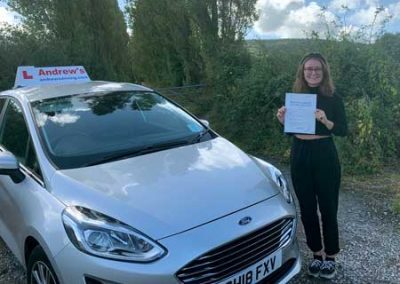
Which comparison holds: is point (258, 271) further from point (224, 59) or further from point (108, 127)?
point (224, 59)

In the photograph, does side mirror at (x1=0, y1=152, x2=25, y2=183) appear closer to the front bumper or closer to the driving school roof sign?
the front bumper

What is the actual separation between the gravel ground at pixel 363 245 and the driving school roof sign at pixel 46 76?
8.20 feet

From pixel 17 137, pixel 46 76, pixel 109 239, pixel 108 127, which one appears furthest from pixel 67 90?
pixel 46 76

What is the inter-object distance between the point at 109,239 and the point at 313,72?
195 cm

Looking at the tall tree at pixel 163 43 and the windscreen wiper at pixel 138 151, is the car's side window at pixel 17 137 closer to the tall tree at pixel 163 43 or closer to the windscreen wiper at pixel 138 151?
A: the windscreen wiper at pixel 138 151

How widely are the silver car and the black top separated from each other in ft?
1.64

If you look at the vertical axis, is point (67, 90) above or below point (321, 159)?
above

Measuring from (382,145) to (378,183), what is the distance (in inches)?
39.9

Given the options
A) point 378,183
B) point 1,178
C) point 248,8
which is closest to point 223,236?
point 1,178

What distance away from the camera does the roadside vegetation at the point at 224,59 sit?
21.1 ft

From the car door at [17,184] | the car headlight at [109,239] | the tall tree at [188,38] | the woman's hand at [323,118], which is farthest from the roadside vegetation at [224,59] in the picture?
the car door at [17,184]

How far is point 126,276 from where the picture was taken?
2.27m

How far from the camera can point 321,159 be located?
3.22 metres

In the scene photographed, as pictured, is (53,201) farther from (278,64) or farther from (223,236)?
(278,64)
